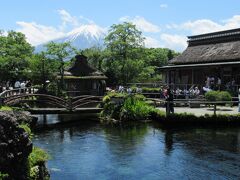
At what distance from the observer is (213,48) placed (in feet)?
138

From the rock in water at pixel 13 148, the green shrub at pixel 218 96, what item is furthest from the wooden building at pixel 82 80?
the rock in water at pixel 13 148

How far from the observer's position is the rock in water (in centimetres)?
935

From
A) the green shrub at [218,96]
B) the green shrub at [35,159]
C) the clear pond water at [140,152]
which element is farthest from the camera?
the green shrub at [218,96]

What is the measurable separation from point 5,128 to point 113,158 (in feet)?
25.9

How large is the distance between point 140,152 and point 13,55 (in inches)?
1694

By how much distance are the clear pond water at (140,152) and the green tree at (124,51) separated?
26.6 meters

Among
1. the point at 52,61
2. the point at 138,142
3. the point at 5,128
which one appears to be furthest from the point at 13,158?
the point at 52,61

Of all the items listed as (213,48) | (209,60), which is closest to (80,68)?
(209,60)

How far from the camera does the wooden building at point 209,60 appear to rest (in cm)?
3656

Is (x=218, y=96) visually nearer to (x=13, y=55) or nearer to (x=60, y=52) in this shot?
(x=60, y=52)

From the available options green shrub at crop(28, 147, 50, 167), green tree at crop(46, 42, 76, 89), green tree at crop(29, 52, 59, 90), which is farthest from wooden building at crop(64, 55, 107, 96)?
green shrub at crop(28, 147, 50, 167)

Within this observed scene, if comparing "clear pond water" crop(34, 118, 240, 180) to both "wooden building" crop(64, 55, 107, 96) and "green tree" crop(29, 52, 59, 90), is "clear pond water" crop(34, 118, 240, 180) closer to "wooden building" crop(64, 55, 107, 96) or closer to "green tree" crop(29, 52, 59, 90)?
"wooden building" crop(64, 55, 107, 96)

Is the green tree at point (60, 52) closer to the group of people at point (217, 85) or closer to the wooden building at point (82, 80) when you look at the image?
the wooden building at point (82, 80)

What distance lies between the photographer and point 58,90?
41.2 metres
